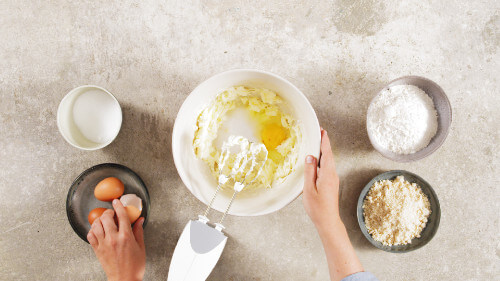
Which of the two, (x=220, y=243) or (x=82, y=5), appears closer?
(x=220, y=243)

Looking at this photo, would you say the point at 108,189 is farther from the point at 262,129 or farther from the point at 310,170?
the point at 310,170

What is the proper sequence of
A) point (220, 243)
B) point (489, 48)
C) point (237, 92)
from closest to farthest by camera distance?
point (220, 243) < point (237, 92) < point (489, 48)

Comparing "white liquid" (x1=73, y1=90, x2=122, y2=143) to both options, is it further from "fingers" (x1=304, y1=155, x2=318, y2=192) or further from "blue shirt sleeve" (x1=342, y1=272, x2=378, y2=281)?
"blue shirt sleeve" (x1=342, y1=272, x2=378, y2=281)

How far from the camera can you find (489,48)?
1.10 meters

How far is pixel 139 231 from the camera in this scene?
107 centimetres

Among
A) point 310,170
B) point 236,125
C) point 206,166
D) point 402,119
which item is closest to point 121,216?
point 206,166

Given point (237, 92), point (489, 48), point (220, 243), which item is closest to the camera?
point (220, 243)

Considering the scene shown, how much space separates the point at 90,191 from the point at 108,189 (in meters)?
0.11

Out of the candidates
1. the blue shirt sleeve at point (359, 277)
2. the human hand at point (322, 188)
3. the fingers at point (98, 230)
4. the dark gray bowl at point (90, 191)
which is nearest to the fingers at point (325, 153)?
the human hand at point (322, 188)

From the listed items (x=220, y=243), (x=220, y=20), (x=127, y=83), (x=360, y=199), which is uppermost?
(x=220, y=20)

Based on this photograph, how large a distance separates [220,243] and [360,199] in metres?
0.48

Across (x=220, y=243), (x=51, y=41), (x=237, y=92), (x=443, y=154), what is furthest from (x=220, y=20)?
(x=443, y=154)

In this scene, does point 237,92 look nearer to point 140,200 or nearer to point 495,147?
point 140,200

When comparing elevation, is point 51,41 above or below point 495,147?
above
